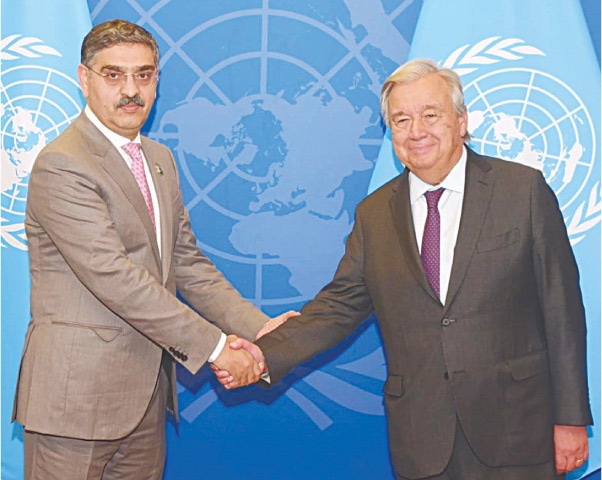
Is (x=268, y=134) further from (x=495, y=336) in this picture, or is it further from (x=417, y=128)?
(x=495, y=336)

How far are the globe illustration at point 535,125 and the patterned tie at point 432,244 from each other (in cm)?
118

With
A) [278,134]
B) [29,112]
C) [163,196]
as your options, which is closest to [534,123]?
[278,134]

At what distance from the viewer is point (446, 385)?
2.55 m

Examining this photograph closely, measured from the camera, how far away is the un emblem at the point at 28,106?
371 cm

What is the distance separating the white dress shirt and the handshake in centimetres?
84

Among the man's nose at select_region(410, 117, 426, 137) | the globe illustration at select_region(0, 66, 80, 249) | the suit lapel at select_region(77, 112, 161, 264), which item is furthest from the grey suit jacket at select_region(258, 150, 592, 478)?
the globe illustration at select_region(0, 66, 80, 249)

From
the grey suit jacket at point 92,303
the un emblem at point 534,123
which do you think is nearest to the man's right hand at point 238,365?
the grey suit jacket at point 92,303

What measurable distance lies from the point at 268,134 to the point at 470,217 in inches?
59.4

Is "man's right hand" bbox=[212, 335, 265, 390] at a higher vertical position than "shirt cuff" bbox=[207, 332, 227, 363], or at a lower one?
lower

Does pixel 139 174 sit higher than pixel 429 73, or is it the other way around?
pixel 429 73

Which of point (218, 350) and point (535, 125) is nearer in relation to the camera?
point (218, 350)

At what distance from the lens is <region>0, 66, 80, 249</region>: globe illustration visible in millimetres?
3717

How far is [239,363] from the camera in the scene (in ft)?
10.1

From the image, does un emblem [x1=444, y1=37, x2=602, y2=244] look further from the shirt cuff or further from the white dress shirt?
the shirt cuff
